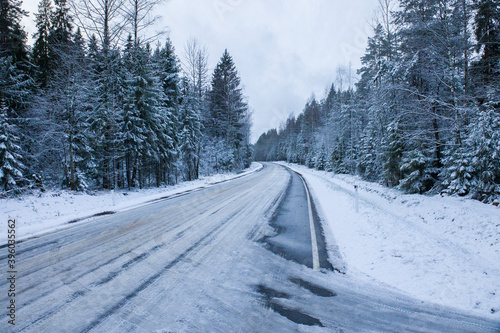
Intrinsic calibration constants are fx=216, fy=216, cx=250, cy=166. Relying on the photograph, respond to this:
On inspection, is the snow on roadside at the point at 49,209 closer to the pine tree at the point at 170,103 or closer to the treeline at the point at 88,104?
the treeline at the point at 88,104

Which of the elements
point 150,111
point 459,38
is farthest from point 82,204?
point 459,38

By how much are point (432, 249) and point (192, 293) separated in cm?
509

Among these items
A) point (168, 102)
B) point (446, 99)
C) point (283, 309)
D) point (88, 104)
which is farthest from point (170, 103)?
point (283, 309)

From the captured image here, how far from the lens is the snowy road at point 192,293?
246 cm

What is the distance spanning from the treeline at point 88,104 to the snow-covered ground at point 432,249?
1325 cm

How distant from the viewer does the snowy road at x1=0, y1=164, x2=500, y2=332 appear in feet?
8.07

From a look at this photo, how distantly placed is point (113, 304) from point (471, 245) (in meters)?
7.46

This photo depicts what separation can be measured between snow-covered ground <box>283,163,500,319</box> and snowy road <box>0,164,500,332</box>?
0.49m

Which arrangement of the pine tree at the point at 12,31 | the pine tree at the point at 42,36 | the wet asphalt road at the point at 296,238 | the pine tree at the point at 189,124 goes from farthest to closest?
1. the pine tree at the point at 189,124
2. the pine tree at the point at 42,36
3. the pine tree at the point at 12,31
4. the wet asphalt road at the point at 296,238

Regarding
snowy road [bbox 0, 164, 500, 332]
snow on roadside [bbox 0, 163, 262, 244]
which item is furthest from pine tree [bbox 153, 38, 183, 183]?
snowy road [bbox 0, 164, 500, 332]

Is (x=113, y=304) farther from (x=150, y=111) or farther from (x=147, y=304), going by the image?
(x=150, y=111)

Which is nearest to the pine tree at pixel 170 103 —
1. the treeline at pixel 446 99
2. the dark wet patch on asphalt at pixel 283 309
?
the treeline at pixel 446 99

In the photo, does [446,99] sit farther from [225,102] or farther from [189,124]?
[225,102]

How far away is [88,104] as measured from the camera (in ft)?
38.4
